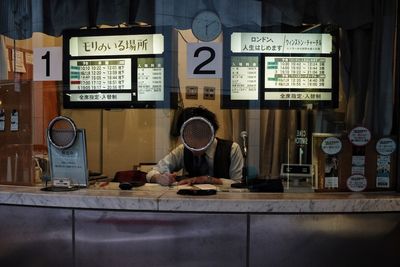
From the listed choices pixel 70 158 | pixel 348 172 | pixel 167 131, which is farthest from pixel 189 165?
pixel 348 172

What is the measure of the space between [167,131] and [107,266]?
1.39 metres

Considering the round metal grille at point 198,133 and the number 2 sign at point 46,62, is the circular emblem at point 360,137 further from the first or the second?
the number 2 sign at point 46,62

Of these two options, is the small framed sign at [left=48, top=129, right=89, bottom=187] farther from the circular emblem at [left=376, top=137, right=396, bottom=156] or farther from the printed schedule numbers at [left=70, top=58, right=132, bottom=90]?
the circular emblem at [left=376, top=137, right=396, bottom=156]

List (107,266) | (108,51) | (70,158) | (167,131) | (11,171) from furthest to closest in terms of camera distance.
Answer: (167,131) < (108,51) < (11,171) < (70,158) < (107,266)

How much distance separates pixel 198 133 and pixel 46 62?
125 cm

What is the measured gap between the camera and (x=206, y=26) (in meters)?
3.12

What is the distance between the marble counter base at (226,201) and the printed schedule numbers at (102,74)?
38.8 inches

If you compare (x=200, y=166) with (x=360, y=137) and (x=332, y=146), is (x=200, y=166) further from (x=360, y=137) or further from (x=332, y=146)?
(x=360, y=137)

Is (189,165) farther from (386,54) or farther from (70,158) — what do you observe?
(386,54)

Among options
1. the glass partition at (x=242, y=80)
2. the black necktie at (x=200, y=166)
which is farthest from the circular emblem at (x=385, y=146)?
the black necktie at (x=200, y=166)

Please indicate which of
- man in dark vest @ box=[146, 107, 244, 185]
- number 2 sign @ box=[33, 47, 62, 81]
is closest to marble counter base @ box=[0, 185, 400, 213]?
man in dark vest @ box=[146, 107, 244, 185]

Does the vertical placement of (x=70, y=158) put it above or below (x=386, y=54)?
below

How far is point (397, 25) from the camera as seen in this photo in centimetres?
269

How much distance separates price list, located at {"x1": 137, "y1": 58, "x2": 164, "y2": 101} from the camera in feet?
10.7
